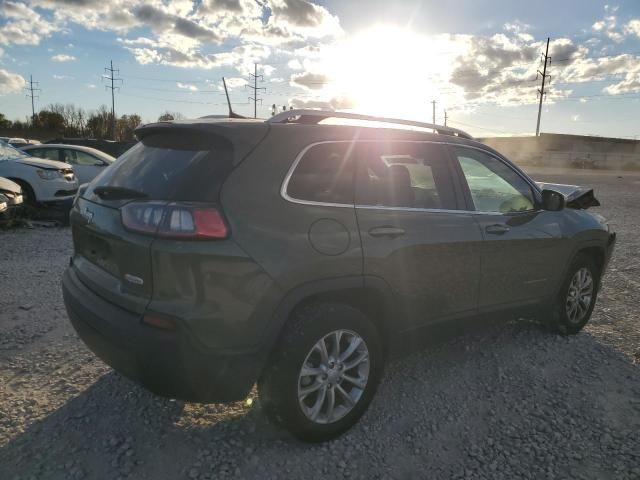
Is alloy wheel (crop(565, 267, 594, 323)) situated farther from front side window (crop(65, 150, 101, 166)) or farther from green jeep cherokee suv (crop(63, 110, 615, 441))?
front side window (crop(65, 150, 101, 166))

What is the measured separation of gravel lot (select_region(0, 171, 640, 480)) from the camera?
8.43 ft

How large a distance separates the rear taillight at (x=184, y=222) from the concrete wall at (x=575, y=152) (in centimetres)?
5512

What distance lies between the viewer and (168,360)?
2201 mm

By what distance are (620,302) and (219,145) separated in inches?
195

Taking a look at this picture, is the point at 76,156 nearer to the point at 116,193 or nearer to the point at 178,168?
the point at 116,193

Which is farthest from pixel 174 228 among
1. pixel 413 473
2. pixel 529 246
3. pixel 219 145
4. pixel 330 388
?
pixel 529 246

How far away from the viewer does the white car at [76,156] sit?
1198 centimetres

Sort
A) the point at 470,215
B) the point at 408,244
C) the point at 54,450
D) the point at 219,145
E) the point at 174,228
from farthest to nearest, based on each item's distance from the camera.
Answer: the point at 470,215 → the point at 408,244 → the point at 54,450 → the point at 219,145 → the point at 174,228

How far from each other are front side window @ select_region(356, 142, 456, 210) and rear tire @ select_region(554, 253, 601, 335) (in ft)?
5.62

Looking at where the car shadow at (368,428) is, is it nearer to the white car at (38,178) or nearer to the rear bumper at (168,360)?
the rear bumper at (168,360)

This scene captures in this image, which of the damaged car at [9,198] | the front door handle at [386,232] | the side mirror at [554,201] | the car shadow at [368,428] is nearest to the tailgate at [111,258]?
the car shadow at [368,428]

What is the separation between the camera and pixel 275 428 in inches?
113

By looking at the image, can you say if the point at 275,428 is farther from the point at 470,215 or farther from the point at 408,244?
the point at 470,215

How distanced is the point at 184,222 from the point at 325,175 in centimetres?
83
